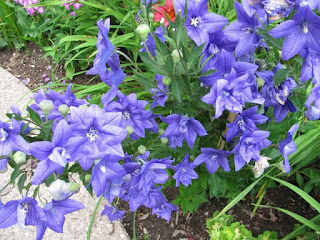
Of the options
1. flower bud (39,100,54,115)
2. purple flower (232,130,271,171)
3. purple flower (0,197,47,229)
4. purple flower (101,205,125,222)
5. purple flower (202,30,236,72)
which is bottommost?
purple flower (101,205,125,222)

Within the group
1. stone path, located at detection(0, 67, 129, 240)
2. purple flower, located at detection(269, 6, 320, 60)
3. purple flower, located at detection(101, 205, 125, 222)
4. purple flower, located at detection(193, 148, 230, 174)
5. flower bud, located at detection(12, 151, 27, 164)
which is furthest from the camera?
stone path, located at detection(0, 67, 129, 240)

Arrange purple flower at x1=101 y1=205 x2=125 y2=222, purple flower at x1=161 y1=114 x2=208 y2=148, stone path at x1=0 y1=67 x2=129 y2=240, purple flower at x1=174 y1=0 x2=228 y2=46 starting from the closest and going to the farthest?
purple flower at x1=174 y1=0 x2=228 y2=46, purple flower at x1=161 y1=114 x2=208 y2=148, purple flower at x1=101 y1=205 x2=125 y2=222, stone path at x1=0 y1=67 x2=129 y2=240

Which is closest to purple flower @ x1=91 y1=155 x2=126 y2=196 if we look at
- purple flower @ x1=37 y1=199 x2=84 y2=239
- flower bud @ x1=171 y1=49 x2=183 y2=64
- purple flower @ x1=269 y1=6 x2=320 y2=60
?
purple flower @ x1=37 y1=199 x2=84 y2=239

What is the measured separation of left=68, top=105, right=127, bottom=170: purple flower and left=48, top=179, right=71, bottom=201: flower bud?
108 millimetres

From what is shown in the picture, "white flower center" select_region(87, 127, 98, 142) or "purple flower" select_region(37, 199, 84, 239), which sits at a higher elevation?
"white flower center" select_region(87, 127, 98, 142)

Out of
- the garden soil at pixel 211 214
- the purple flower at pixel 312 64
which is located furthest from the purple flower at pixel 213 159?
the garden soil at pixel 211 214

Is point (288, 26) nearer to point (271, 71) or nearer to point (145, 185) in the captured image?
point (271, 71)

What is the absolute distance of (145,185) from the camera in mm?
1216

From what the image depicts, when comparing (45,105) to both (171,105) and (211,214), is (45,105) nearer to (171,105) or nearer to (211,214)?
(171,105)

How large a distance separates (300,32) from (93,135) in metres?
0.60

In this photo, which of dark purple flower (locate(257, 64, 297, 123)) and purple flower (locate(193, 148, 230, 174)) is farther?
purple flower (locate(193, 148, 230, 174))

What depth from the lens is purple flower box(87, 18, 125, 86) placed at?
3.60 feet

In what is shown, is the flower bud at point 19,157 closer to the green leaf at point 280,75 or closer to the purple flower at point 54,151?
the purple flower at point 54,151

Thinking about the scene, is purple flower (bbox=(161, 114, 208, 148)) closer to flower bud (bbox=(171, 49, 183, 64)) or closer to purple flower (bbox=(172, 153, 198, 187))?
purple flower (bbox=(172, 153, 198, 187))
